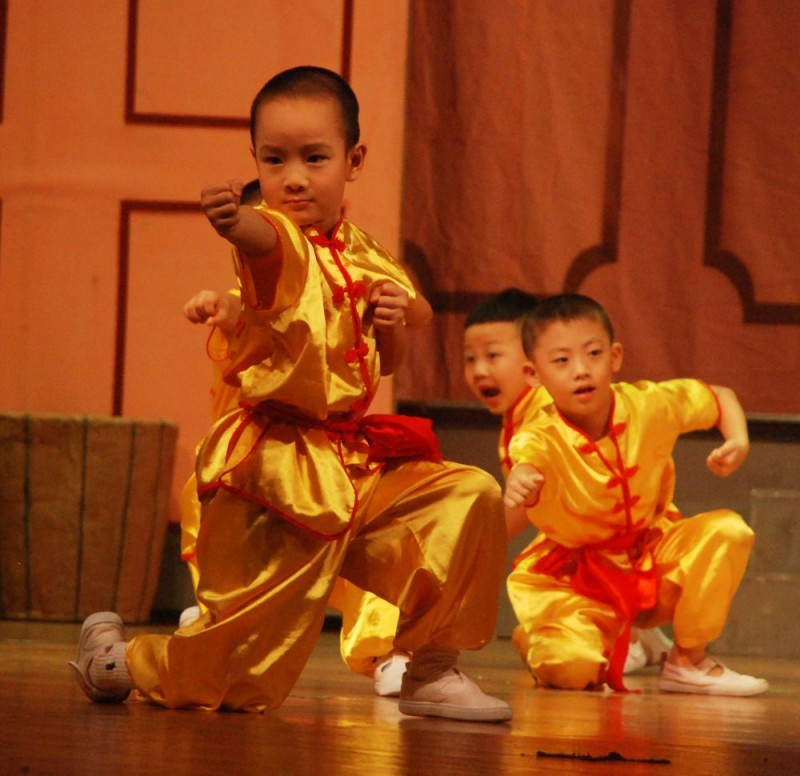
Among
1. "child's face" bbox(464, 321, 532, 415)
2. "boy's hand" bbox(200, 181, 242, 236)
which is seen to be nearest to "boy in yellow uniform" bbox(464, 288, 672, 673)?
"child's face" bbox(464, 321, 532, 415)

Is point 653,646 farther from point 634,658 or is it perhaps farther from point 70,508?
point 70,508

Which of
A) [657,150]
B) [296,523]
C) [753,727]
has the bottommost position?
[753,727]

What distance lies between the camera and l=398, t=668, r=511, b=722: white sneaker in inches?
73.6

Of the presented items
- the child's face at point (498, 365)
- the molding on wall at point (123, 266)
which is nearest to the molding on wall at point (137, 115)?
the molding on wall at point (123, 266)

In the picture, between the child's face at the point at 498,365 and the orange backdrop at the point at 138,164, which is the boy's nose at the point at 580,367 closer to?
the child's face at the point at 498,365

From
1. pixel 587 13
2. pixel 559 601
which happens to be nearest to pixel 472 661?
pixel 559 601

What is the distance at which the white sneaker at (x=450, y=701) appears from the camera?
1870mm

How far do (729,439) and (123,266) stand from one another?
1.57m

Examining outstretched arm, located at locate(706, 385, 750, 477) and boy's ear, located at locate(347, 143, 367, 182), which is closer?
boy's ear, located at locate(347, 143, 367, 182)

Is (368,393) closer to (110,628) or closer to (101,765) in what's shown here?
(110,628)

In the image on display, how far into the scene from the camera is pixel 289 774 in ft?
4.28

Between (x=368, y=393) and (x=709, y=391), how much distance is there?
1144 mm

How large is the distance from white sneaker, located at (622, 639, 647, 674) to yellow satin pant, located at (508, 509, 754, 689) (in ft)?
0.69

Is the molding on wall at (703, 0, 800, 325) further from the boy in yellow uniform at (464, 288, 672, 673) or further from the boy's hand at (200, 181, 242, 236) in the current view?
the boy's hand at (200, 181, 242, 236)
